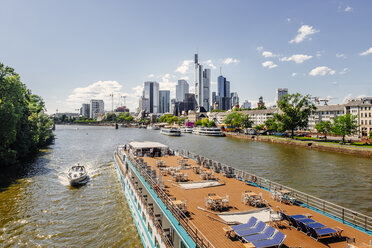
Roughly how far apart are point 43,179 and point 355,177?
180 ft

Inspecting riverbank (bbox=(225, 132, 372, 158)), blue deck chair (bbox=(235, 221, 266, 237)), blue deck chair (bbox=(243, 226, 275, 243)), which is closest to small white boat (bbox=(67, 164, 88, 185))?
blue deck chair (bbox=(235, 221, 266, 237))

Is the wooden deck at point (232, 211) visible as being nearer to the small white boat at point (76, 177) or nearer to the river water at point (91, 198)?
the river water at point (91, 198)

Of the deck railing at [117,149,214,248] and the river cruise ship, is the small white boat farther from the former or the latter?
the deck railing at [117,149,214,248]

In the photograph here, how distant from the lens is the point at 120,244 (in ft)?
64.3

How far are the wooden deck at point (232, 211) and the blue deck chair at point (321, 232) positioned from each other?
25cm

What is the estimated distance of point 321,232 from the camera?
11.7 m

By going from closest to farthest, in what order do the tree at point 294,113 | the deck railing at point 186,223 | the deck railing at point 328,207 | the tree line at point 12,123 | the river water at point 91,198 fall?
the deck railing at point 186,223 < the deck railing at point 328,207 < the river water at point 91,198 < the tree line at point 12,123 < the tree at point 294,113

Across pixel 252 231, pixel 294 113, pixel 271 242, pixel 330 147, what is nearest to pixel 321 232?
pixel 271 242

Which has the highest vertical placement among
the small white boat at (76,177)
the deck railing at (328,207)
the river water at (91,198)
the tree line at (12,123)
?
the tree line at (12,123)

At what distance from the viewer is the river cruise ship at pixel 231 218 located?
11336 millimetres

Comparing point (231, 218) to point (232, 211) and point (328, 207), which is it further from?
point (328, 207)

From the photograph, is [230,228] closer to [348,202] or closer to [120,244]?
[120,244]

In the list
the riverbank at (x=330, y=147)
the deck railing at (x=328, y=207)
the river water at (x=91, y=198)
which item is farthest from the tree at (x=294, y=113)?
the deck railing at (x=328, y=207)

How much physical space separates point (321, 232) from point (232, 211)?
521cm
